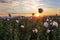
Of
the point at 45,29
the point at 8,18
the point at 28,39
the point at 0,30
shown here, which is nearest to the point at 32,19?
the point at 8,18

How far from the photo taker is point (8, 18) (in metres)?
8.04

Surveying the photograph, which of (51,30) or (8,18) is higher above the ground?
(51,30)

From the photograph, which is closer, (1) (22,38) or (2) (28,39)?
(2) (28,39)

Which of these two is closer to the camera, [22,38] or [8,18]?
[22,38]

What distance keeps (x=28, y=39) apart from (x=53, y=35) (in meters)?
0.60

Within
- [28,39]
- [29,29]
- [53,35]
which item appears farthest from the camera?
[29,29]

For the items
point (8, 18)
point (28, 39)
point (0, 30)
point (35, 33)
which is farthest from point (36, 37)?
point (8, 18)

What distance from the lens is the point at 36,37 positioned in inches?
Result: 191

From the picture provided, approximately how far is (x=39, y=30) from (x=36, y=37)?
23 cm

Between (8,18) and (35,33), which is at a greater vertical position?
(35,33)

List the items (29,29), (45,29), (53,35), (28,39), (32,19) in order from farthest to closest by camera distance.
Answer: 1. (32,19)
2. (29,29)
3. (45,29)
4. (53,35)
5. (28,39)

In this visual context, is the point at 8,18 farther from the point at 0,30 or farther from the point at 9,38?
the point at 9,38

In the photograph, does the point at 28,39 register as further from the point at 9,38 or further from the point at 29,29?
the point at 29,29

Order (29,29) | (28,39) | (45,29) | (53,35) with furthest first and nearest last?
1. (29,29)
2. (45,29)
3. (53,35)
4. (28,39)
